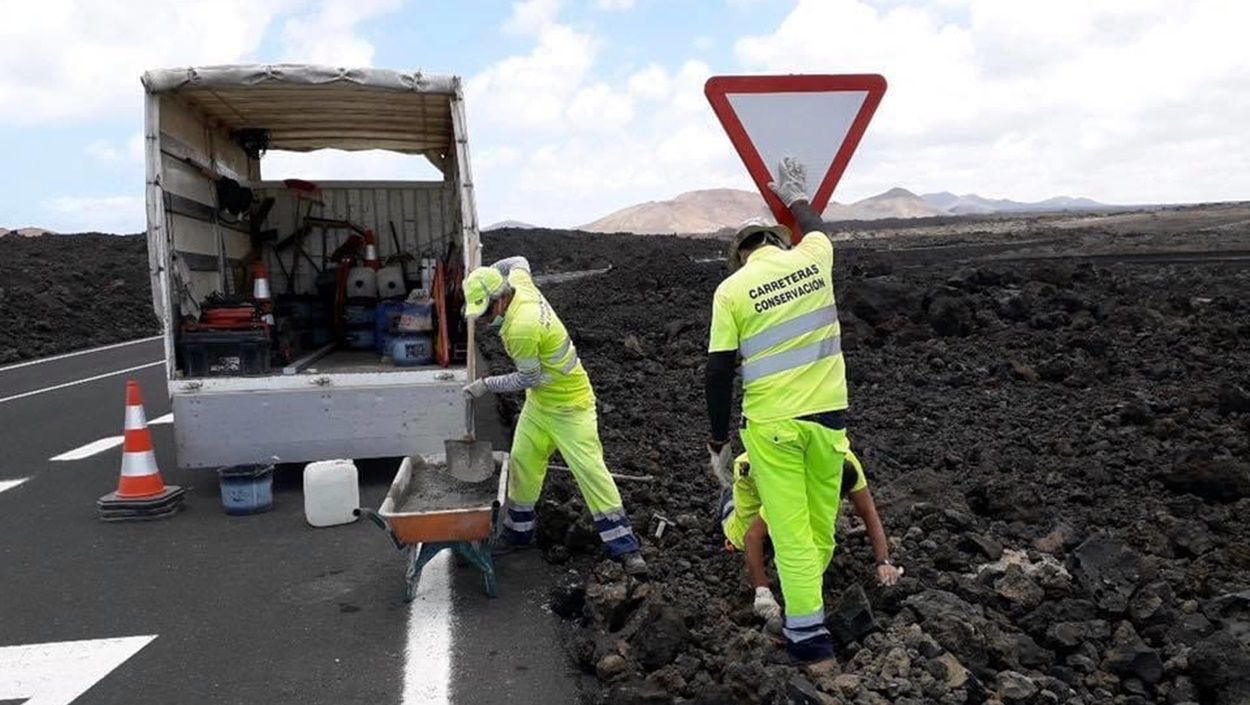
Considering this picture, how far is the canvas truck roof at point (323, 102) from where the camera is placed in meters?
6.89

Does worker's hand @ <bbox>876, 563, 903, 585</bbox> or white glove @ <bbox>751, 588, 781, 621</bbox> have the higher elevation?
worker's hand @ <bbox>876, 563, 903, 585</bbox>

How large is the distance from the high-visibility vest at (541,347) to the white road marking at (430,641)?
1.10 metres

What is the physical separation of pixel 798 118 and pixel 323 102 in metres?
5.57

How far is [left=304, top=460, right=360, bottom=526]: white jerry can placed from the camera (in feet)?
20.7

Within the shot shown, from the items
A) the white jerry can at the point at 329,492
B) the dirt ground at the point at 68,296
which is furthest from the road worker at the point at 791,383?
the dirt ground at the point at 68,296

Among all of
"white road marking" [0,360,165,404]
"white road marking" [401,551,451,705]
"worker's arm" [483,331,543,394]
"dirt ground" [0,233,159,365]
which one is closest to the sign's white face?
"worker's arm" [483,331,543,394]

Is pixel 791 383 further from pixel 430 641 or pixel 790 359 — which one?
pixel 430 641

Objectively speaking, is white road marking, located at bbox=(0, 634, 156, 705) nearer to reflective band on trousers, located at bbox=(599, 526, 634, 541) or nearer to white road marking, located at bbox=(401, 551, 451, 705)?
white road marking, located at bbox=(401, 551, 451, 705)

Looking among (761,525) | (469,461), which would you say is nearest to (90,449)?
(469,461)

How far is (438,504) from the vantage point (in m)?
5.81

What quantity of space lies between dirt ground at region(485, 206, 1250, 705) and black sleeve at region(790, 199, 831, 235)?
4.90 feet

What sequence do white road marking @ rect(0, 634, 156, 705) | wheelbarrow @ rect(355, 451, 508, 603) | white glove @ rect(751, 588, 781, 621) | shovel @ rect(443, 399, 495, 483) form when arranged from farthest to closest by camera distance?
shovel @ rect(443, 399, 495, 483)
wheelbarrow @ rect(355, 451, 508, 603)
white glove @ rect(751, 588, 781, 621)
white road marking @ rect(0, 634, 156, 705)

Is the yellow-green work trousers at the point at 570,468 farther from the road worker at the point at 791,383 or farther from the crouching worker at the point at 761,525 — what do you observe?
the road worker at the point at 791,383

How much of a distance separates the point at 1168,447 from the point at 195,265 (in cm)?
748
